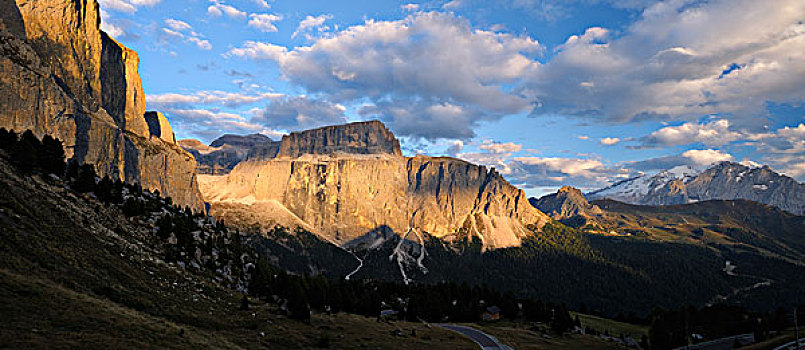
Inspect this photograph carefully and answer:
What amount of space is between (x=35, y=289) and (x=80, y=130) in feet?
492

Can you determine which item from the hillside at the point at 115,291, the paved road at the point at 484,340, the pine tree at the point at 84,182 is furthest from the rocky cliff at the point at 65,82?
the paved road at the point at 484,340

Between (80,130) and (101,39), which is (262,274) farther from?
(101,39)

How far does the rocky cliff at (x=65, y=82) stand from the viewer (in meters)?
120

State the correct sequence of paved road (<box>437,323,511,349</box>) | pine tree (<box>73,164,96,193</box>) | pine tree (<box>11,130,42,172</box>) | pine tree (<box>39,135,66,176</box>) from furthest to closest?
1. pine tree (<box>73,164,96,193</box>)
2. pine tree (<box>39,135,66,176</box>)
3. paved road (<box>437,323,511,349</box>)
4. pine tree (<box>11,130,42,172</box>)

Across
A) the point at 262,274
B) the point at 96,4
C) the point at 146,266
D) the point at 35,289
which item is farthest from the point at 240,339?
the point at 96,4

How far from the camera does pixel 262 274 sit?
249 ft

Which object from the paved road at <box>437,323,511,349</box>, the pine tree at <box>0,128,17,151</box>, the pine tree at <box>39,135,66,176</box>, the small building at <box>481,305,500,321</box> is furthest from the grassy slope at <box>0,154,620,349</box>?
the small building at <box>481,305,500,321</box>

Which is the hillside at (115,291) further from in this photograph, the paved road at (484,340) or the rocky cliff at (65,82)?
the rocky cliff at (65,82)

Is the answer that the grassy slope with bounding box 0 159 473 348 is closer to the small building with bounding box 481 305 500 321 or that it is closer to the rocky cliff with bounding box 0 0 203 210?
the small building with bounding box 481 305 500 321

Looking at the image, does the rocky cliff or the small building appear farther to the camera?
the rocky cliff

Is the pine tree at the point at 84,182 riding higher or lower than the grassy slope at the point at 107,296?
higher

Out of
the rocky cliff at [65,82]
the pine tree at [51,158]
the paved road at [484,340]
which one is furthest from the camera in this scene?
the rocky cliff at [65,82]

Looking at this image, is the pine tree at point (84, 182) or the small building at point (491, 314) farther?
the small building at point (491, 314)

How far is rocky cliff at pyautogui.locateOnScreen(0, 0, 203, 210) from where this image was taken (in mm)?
120375
